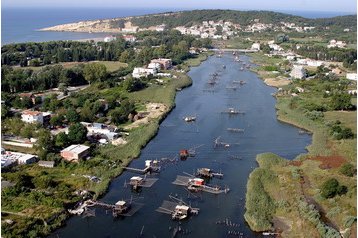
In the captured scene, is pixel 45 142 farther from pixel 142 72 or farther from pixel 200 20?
pixel 200 20

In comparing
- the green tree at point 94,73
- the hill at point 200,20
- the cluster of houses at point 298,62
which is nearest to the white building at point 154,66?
the green tree at point 94,73

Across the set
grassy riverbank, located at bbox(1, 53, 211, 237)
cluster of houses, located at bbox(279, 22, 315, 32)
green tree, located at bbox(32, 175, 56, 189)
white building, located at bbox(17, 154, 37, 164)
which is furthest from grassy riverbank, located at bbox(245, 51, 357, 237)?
cluster of houses, located at bbox(279, 22, 315, 32)

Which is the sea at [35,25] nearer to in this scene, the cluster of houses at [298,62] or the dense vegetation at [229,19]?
the dense vegetation at [229,19]

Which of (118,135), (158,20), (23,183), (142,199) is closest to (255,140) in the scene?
(118,135)

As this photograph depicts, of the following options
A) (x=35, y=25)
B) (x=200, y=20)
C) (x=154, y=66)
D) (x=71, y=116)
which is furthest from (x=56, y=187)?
(x=35, y=25)

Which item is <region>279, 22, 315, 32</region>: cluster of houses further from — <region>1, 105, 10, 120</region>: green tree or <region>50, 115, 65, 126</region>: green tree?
<region>1, 105, 10, 120</region>: green tree
